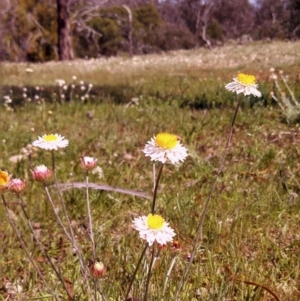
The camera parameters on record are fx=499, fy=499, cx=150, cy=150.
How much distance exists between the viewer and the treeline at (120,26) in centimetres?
3662

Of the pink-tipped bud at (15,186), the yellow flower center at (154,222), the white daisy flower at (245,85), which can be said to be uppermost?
the white daisy flower at (245,85)

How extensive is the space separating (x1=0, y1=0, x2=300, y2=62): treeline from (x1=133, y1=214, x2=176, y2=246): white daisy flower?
31.3 metres

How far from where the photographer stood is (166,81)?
8914 mm

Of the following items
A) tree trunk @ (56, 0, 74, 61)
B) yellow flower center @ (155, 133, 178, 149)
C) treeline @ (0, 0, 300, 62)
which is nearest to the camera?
yellow flower center @ (155, 133, 178, 149)

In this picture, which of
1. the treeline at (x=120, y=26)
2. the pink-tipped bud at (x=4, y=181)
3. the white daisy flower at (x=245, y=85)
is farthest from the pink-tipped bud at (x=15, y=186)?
the treeline at (x=120, y=26)

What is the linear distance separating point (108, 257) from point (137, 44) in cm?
4451

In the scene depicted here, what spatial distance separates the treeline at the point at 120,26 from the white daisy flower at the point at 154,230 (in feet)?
103

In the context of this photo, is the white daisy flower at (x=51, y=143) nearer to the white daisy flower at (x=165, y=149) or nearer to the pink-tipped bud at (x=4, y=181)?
the pink-tipped bud at (x=4, y=181)

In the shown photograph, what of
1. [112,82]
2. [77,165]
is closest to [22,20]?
[112,82]

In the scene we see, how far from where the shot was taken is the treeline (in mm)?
36625

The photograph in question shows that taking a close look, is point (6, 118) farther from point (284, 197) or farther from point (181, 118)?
point (284, 197)

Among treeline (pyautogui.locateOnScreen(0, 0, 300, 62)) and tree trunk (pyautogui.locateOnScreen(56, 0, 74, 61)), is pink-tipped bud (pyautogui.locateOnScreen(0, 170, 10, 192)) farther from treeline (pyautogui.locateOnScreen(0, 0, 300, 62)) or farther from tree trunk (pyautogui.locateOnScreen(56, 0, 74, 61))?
treeline (pyautogui.locateOnScreen(0, 0, 300, 62))

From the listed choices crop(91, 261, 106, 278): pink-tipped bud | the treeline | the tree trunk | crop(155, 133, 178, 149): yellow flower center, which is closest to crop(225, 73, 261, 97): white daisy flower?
crop(155, 133, 178, 149): yellow flower center

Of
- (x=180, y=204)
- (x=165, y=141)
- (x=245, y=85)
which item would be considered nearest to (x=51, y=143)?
(x=165, y=141)
